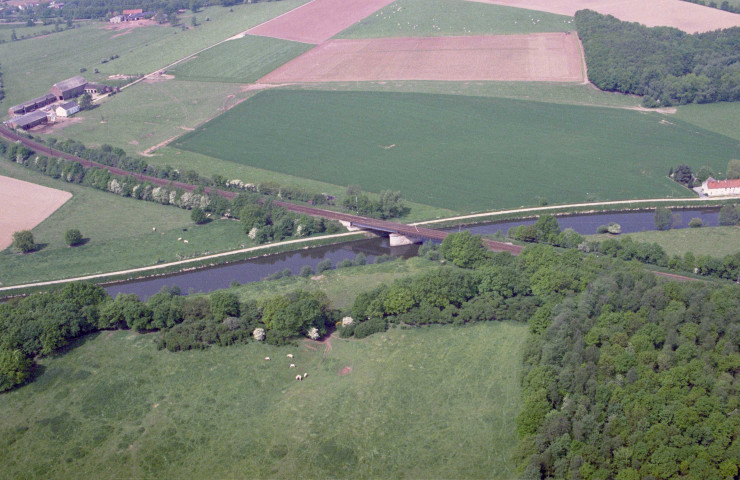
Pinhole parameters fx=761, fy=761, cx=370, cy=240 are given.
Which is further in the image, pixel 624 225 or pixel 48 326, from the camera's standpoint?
pixel 624 225

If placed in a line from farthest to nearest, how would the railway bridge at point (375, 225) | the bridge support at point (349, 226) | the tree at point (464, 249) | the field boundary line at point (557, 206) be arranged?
the field boundary line at point (557, 206)
the bridge support at point (349, 226)
the railway bridge at point (375, 225)
the tree at point (464, 249)

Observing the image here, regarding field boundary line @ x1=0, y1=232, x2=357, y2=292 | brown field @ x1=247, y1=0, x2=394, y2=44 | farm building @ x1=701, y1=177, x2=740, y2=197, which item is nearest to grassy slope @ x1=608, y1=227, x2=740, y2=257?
farm building @ x1=701, y1=177, x2=740, y2=197

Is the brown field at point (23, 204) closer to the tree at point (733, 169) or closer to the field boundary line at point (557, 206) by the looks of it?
the field boundary line at point (557, 206)

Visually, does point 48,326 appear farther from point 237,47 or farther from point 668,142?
point 237,47

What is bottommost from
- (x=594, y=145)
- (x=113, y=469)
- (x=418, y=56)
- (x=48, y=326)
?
(x=113, y=469)

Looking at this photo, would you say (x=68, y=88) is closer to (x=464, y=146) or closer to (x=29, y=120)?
(x=29, y=120)

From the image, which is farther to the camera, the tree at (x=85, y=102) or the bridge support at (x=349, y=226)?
the tree at (x=85, y=102)

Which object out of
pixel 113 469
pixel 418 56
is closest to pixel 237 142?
pixel 418 56

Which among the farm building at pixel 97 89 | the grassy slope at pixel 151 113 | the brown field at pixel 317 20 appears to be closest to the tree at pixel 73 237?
the grassy slope at pixel 151 113
